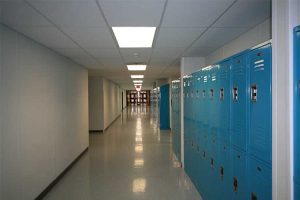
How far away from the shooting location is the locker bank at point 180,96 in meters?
1.69

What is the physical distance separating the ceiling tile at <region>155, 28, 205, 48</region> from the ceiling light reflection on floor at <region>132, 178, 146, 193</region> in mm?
2578

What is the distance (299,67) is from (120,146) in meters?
6.64

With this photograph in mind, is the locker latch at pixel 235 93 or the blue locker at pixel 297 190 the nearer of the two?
the blue locker at pixel 297 190

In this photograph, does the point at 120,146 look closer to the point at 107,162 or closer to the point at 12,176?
the point at 107,162

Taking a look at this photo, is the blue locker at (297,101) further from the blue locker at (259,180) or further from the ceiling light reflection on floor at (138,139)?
the ceiling light reflection on floor at (138,139)

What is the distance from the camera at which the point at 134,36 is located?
3414 millimetres

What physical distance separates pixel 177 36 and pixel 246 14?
43.1 inches

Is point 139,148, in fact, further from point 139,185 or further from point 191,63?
point 191,63

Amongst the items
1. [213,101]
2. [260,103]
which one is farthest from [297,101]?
[213,101]

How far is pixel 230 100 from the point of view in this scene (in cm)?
247

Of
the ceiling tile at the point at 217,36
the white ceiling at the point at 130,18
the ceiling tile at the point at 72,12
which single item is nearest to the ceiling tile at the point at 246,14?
the white ceiling at the point at 130,18

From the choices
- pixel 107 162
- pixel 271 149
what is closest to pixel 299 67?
pixel 271 149

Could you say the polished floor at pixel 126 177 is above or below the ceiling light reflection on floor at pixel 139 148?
below

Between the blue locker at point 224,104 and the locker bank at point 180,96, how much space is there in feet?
0.04
